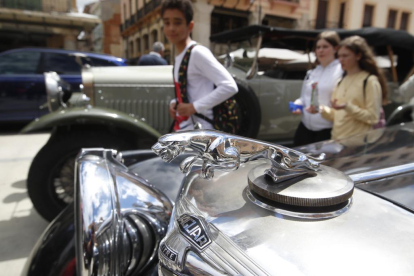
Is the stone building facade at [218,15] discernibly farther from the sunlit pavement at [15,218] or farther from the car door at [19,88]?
the sunlit pavement at [15,218]

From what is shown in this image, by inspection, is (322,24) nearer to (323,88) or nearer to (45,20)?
(45,20)

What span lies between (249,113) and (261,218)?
2.91 meters

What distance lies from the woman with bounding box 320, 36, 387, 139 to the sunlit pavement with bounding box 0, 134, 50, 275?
242 centimetres

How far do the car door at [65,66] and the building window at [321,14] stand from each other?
55.2 feet

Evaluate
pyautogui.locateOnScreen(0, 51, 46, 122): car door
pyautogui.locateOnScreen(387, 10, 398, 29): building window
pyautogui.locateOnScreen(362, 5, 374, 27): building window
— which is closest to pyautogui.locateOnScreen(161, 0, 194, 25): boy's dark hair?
pyautogui.locateOnScreen(0, 51, 46, 122): car door

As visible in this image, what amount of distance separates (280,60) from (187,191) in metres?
3.52

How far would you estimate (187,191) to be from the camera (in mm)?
860

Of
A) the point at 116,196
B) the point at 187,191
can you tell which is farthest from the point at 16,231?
the point at 187,191

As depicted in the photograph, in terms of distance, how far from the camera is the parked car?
609cm

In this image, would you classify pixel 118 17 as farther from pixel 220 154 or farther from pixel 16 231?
pixel 220 154

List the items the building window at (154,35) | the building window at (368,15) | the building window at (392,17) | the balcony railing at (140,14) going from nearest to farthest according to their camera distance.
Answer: the building window at (368,15) < the building window at (392,17) < the building window at (154,35) < the balcony railing at (140,14)

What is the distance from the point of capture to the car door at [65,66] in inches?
253

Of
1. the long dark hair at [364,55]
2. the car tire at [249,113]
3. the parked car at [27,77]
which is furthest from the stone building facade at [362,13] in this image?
the long dark hair at [364,55]

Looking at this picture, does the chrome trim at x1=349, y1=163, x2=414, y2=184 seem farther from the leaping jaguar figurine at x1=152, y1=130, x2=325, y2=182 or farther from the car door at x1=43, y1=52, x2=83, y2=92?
the car door at x1=43, y1=52, x2=83, y2=92
